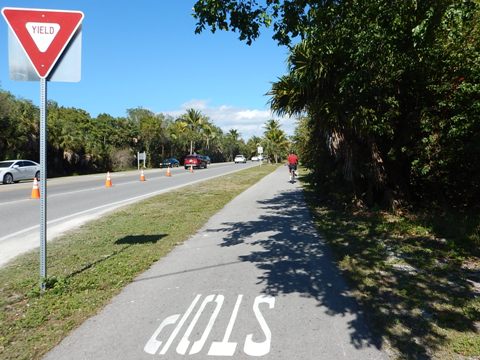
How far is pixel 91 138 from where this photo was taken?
42281 millimetres

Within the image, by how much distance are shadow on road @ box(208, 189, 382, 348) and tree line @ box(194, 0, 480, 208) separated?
8.08 ft

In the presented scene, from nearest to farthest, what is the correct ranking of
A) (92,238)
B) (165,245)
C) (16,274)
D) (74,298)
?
(74,298)
(16,274)
(165,245)
(92,238)

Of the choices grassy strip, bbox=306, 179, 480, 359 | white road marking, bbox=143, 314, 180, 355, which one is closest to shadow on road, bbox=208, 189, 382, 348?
grassy strip, bbox=306, 179, 480, 359

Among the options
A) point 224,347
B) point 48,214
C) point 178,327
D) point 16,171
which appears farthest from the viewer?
point 16,171

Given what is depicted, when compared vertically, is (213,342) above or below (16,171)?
below

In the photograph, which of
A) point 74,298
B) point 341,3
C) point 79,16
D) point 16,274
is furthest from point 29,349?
point 341,3

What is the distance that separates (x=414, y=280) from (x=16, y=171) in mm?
25289

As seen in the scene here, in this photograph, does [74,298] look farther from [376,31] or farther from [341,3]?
[376,31]

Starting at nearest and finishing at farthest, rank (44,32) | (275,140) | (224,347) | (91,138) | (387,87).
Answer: (224,347), (44,32), (387,87), (91,138), (275,140)

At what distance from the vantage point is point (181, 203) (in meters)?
14.1

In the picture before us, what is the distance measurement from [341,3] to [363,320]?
4.89 m

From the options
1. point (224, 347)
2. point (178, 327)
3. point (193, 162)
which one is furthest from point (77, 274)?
point (193, 162)

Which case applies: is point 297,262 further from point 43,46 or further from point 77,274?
point 43,46

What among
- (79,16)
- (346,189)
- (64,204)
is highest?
(79,16)
